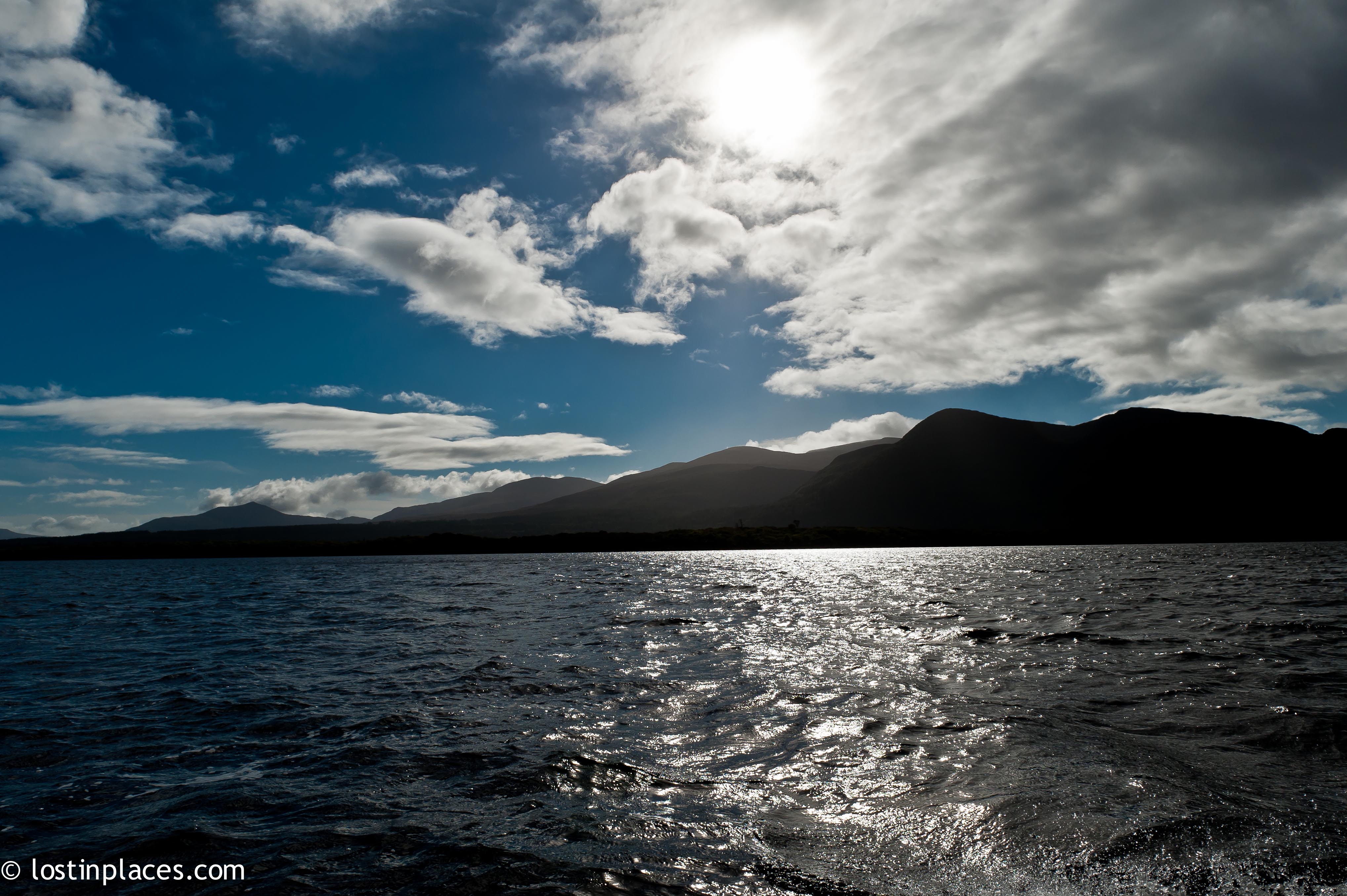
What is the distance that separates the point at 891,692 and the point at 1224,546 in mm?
212013

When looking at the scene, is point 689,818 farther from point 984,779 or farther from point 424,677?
point 424,677

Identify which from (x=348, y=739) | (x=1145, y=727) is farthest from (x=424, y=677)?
(x=1145, y=727)

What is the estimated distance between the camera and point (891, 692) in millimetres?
17688

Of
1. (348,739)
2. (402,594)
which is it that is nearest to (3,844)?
(348,739)

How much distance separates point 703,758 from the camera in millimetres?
12820

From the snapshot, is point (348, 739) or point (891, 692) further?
point (891, 692)

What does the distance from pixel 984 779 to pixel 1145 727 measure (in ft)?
17.6

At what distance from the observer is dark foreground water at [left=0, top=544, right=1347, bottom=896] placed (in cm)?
851

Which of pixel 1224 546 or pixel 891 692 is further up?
pixel 891 692

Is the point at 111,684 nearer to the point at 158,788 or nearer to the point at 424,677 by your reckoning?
the point at 424,677

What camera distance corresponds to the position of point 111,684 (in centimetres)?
2130

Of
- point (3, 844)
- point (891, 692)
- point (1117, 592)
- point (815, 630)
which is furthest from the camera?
point (1117, 592)

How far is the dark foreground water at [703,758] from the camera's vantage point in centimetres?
851

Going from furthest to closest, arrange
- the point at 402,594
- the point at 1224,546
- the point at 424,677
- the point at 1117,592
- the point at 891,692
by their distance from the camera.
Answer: the point at 1224,546 < the point at 402,594 < the point at 1117,592 < the point at 424,677 < the point at 891,692
